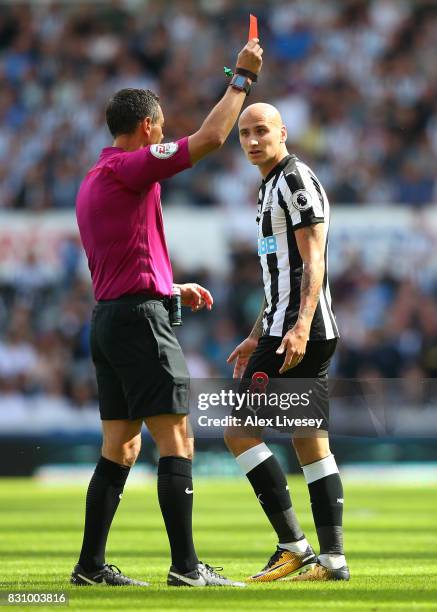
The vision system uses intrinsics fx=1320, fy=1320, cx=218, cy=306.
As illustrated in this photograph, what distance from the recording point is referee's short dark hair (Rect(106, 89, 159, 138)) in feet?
20.6

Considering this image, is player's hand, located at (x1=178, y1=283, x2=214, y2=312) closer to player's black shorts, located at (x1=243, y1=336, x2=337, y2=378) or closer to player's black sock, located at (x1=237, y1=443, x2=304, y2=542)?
player's black shorts, located at (x1=243, y1=336, x2=337, y2=378)

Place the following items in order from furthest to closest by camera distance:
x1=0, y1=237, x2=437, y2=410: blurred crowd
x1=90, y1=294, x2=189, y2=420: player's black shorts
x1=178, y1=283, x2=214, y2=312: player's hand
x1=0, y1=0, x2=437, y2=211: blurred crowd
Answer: x1=0, y1=0, x2=437, y2=211: blurred crowd < x1=0, y1=237, x2=437, y2=410: blurred crowd < x1=178, y1=283, x2=214, y2=312: player's hand < x1=90, y1=294, x2=189, y2=420: player's black shorts

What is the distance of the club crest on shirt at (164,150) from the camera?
5.86 meters

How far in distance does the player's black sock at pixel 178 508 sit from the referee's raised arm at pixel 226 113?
1.41 meters

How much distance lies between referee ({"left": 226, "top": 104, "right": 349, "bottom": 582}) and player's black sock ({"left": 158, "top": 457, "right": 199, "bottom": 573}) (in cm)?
55

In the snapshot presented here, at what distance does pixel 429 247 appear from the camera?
2041cm

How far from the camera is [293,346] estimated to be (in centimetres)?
612

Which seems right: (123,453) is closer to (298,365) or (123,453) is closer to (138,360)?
(138,360)

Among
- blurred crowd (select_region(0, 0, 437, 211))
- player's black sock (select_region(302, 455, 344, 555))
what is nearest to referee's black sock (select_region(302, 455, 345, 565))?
player's black sock (select_region(302, 455, 344, 555))

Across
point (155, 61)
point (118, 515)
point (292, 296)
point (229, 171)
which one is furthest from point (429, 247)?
point (292, 296)

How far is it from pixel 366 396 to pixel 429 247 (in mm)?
14378

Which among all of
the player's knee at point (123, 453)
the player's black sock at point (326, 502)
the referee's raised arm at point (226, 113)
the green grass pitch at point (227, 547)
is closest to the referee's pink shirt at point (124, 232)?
the referee's raised arm at point (226, 113)

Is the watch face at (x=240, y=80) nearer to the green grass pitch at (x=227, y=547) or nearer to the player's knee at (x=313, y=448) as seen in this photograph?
the player's knee at (x=313, y=448)

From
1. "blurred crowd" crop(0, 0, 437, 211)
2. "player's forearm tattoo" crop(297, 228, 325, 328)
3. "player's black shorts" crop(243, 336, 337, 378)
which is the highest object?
"blurred crowd" crop(0, 0, 437, 211)
